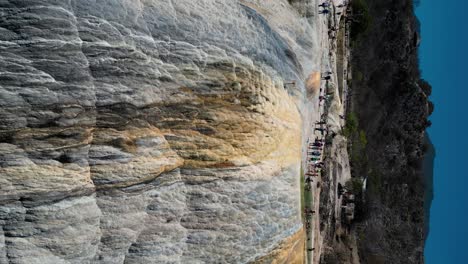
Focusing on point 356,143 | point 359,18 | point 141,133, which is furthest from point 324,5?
point 141,133

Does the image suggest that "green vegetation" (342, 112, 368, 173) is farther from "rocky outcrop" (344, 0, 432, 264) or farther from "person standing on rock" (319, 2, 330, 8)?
"person standing on rock" (319, 2, 330, 8)

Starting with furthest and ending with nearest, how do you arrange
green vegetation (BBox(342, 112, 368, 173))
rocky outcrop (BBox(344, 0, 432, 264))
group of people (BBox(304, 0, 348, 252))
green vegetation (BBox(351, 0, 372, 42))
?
green vegetation (BBox(351, 0, 372, 42)), green vegetation (BBox(342, 112, 368, 173)), rocky outcrop (BBox(344, 0, 432, 264)), group of people (BBox(304, 0, 348, 252))

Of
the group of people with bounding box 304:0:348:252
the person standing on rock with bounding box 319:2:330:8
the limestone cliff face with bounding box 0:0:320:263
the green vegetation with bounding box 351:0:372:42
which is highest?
the green vegetation with bounding box 351:0:372:42

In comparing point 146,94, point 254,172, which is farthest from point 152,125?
point 254,172

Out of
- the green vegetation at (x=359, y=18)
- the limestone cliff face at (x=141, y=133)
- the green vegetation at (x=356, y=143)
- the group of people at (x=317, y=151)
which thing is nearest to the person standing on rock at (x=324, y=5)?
the group of people at (x=317, y=151)

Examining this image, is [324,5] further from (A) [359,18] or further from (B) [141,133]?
(B) [141,133]

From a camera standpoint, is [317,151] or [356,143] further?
[356,143]

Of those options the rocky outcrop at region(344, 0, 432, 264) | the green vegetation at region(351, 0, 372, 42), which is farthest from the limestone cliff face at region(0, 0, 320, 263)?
the green vegetation at region(351, 0, 372, 42)

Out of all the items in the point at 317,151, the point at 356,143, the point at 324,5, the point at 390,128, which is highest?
the point at 324,5
